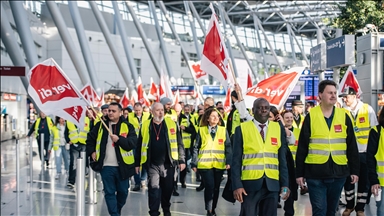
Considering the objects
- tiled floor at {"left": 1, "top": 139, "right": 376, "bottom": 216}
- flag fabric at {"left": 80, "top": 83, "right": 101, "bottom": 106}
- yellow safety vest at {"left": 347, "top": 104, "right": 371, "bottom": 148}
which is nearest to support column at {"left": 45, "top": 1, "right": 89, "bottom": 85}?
flag fabric at {"left": 80, "top": 83, "right": 101, "bottom": 106}

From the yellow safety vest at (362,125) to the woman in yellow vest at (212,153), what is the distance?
6.40 ft

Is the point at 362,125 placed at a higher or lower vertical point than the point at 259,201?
higher

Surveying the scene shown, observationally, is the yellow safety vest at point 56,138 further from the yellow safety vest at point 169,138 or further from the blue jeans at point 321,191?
the blue jeans at point 321,191

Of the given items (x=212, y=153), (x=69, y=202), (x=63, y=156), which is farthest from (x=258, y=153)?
(x=63, y=156)

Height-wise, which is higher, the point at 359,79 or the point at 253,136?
the point at 359,79

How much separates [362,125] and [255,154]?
3583mm

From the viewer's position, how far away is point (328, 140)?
6914 millimetres

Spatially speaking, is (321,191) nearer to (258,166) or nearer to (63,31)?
(258,166)

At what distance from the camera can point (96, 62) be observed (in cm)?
5312

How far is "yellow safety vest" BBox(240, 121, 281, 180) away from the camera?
6.65 metres

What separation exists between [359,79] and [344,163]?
7564 millimetres


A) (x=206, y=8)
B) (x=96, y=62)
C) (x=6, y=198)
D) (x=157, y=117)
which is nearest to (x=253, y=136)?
(x=157, y=117)

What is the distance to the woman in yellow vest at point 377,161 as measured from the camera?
22.3 ft

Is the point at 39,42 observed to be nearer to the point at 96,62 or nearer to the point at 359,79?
the point at 96,62
